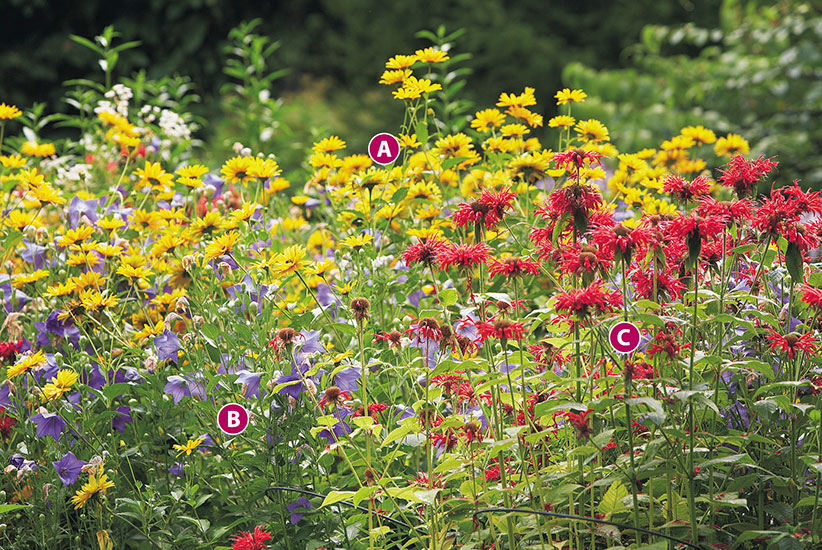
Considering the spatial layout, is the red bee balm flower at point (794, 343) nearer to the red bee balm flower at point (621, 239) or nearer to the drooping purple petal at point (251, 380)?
the red bee balm flower at point (621, 239)

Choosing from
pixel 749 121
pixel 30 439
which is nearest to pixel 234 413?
pixel 30 439

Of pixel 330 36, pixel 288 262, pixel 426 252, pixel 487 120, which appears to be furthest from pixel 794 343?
pixel 330 36

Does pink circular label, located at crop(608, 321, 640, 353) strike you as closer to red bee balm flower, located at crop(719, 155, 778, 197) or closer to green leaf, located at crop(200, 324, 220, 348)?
red bee balm flower, located at crop(719, 155, 778, 197)

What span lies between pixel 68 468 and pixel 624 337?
126cm

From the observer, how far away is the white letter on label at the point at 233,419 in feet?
5.89

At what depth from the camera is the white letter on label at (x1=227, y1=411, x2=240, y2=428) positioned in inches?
70.6

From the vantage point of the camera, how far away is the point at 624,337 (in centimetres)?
146

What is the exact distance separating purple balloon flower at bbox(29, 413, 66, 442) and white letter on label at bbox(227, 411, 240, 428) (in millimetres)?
450

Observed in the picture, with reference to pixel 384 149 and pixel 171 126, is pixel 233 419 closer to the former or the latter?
pixel 384 149

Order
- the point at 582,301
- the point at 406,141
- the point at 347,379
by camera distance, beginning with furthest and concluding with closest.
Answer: the point at 406,141 < the point at 347,379 < the point at 582,301

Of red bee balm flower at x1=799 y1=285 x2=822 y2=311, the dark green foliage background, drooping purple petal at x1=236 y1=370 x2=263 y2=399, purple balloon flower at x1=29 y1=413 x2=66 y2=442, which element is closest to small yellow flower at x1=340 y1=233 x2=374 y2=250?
drooping purple petal at x1=236 y1=370 x2=263 y2=399

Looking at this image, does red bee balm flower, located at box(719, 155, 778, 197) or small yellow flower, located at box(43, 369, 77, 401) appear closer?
red bee balm flower, located at box(719, 155, 778, 197)

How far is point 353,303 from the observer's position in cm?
164

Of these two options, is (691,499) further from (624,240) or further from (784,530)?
(624,240)
